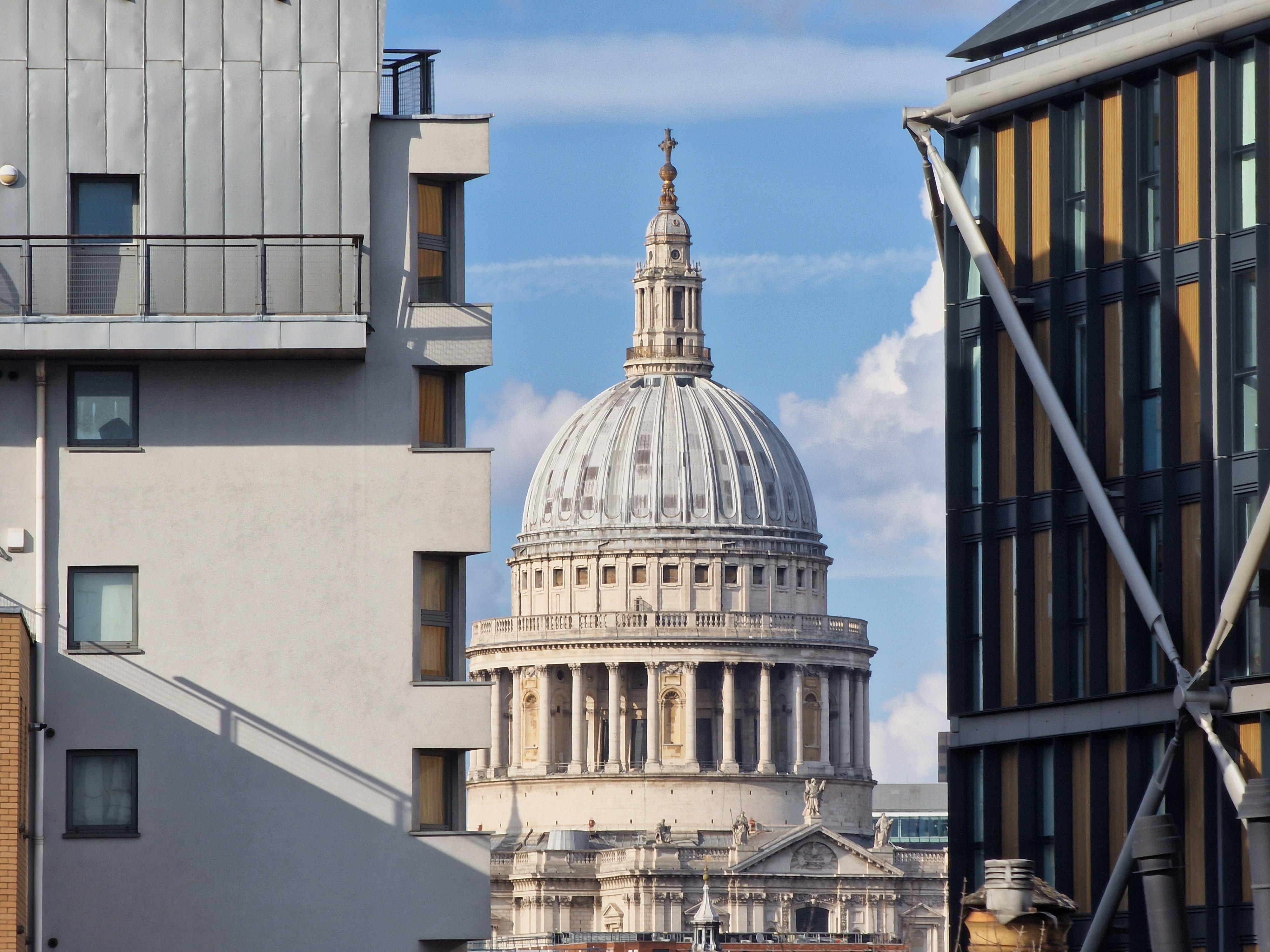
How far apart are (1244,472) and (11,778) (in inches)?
850

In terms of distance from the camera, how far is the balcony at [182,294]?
48.7 m

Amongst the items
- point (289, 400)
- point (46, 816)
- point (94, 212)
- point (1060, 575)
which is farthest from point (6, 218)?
point (1060, 575)

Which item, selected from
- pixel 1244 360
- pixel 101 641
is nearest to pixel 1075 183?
pixel 1244 360

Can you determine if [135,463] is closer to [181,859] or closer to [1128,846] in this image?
[181,859]

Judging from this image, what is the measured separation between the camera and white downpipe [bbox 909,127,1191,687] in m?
54.1

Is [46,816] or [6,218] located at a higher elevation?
[6,218]

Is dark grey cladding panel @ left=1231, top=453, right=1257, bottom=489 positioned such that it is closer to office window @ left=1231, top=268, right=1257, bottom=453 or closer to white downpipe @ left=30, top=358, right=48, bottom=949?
office window @ left=1231, top=268, right=1257, bottom=453

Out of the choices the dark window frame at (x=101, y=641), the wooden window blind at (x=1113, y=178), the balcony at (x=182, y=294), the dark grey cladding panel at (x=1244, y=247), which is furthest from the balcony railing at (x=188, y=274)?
the dark grey cladding panel at (x=1244, y=247)

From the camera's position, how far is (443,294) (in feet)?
169

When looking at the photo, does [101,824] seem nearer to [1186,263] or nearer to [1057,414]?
[1057,414]

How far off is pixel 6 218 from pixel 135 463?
167 inches

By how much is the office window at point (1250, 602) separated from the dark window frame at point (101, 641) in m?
17.3

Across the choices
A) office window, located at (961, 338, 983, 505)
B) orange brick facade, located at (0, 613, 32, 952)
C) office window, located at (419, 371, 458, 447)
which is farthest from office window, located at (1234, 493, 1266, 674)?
orange brick facade, located at (0, 613, 32, 952)

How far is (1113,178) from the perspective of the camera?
5659cm
